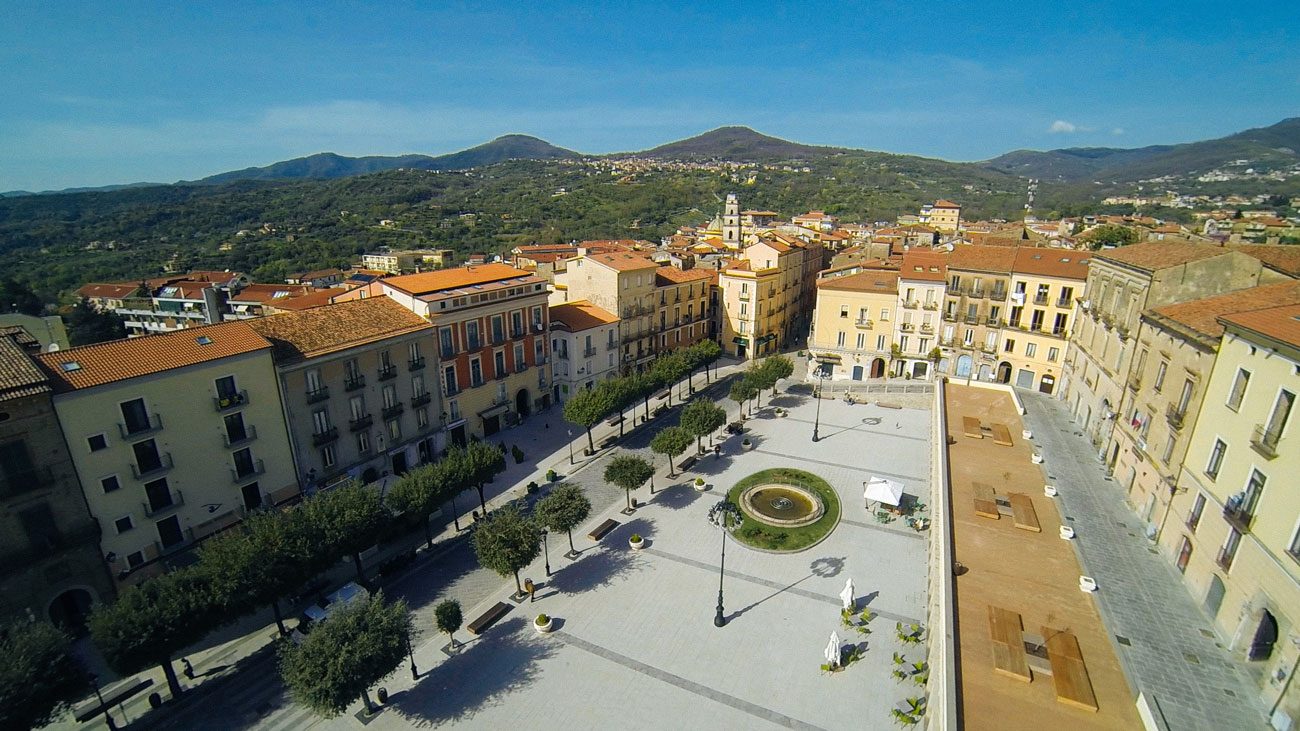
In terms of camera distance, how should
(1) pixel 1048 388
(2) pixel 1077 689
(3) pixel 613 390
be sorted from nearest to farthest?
1. (2) pixel 1077 689
2. (3) pixel 613 390
3. (1) pixel 1048 388

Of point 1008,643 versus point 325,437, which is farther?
point 325,437

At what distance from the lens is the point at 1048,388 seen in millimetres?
46906

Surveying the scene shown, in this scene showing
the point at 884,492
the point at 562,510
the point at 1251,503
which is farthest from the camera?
the point at 884,492

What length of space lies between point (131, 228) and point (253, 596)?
201m

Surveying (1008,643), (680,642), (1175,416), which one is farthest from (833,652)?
(1175,416)

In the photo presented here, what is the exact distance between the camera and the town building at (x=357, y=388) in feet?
103

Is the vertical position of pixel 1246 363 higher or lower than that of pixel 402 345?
higher

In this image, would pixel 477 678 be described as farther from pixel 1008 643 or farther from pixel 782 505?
pixel 782 505

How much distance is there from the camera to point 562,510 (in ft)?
91.3

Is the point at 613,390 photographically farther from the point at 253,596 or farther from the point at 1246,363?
the point at 1246,363

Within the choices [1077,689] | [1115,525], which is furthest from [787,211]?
[1077,689]

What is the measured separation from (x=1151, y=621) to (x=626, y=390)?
30778 mm

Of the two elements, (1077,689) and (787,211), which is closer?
(1077,689)

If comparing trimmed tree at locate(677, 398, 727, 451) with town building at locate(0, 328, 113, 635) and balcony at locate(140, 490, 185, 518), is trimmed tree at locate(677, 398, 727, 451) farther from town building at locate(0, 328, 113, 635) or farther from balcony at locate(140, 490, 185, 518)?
town building at locate(0, 328, 113, 635)
